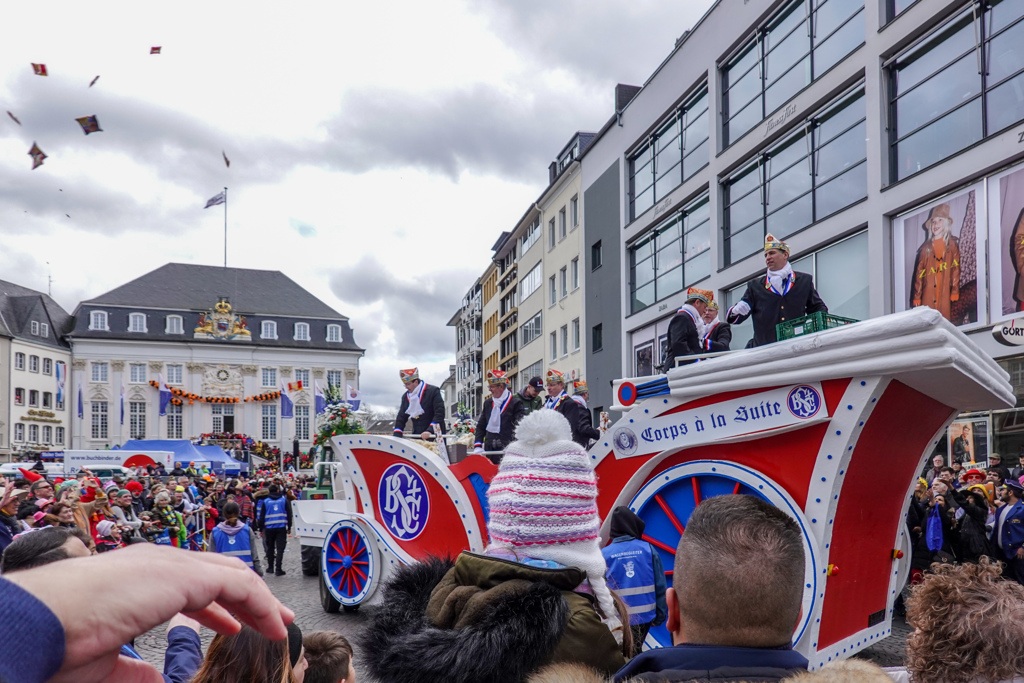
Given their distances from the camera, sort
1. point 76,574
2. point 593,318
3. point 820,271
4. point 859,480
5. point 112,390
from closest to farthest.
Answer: point 76,574 < point 859,480 < point 820,271 < point 593,318 < point 112,390

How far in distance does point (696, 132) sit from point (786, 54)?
4.45 meters

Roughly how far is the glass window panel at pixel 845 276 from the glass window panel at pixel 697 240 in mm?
4962

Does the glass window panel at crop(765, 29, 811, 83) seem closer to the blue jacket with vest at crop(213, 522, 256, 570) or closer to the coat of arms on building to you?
the blue jacket with vest at crop(213, 522, 256, 570)

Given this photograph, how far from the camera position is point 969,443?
1311 centimetres

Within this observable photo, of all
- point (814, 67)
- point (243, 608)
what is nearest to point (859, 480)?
point (243, 608)

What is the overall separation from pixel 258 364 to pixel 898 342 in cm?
8109

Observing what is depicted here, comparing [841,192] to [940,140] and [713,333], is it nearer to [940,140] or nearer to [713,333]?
[940,140]

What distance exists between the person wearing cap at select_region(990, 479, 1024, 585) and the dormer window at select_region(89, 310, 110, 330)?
3151 inches

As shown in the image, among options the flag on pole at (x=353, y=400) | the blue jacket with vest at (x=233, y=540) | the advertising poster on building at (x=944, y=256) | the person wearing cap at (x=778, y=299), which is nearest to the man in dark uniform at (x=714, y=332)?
the person wearing cap at (x=778, y=299)

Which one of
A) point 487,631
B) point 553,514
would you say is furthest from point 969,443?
point 487,631

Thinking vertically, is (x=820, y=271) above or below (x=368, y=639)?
above

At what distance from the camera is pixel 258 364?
80.9 metres

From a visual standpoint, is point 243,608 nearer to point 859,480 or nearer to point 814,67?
point 859,480

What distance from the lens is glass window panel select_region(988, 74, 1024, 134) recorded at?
11.8 m
